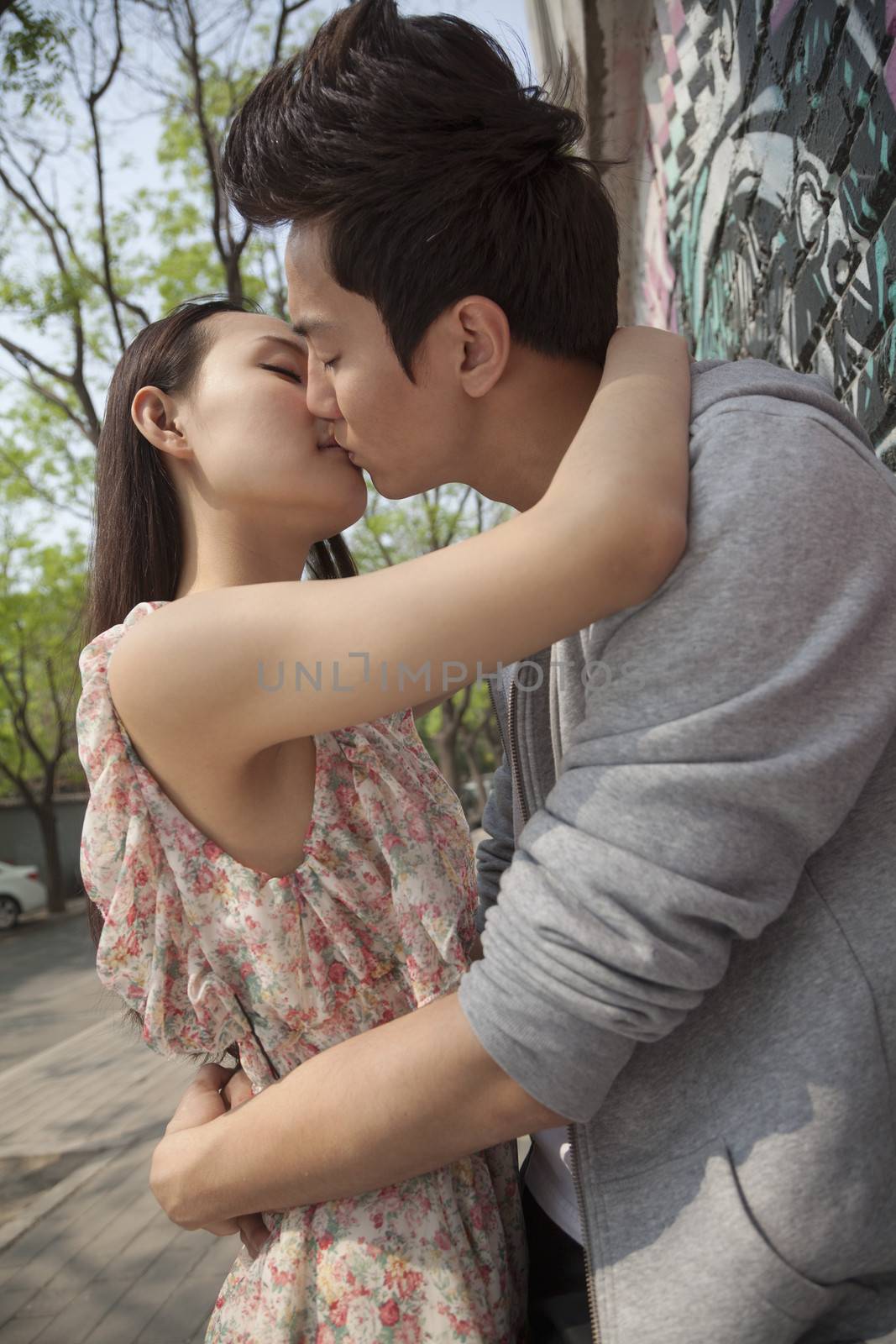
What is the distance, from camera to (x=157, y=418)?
1.91 meters

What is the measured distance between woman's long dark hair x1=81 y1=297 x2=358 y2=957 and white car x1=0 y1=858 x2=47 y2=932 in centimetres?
2198

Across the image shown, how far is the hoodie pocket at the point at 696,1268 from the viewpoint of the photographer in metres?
1.16

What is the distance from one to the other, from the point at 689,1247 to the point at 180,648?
2.95 ft

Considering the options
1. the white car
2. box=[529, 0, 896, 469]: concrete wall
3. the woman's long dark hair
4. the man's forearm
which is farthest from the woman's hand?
the white car

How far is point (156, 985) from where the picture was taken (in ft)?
5.21

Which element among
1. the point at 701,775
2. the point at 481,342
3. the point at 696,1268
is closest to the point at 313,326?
the point at 481,342

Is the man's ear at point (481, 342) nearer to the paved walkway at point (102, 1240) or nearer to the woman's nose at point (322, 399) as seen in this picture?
the woman's nose at point (322, 399)

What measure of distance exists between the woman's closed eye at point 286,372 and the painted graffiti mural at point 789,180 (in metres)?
1.29

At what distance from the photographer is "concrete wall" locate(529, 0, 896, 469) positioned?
2459 mm

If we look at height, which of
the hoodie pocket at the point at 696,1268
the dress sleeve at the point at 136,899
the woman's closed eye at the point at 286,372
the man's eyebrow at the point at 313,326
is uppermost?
the man's eyebrow at the point at 313,326

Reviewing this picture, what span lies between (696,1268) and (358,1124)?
15.9 inches

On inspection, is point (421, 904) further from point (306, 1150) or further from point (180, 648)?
point (180, 648)

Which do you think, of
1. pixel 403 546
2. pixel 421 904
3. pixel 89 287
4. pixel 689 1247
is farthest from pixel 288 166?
pixel 403 546

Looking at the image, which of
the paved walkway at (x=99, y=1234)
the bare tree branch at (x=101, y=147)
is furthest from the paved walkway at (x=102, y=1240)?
the bare tree branch at (x=101, y=147)
